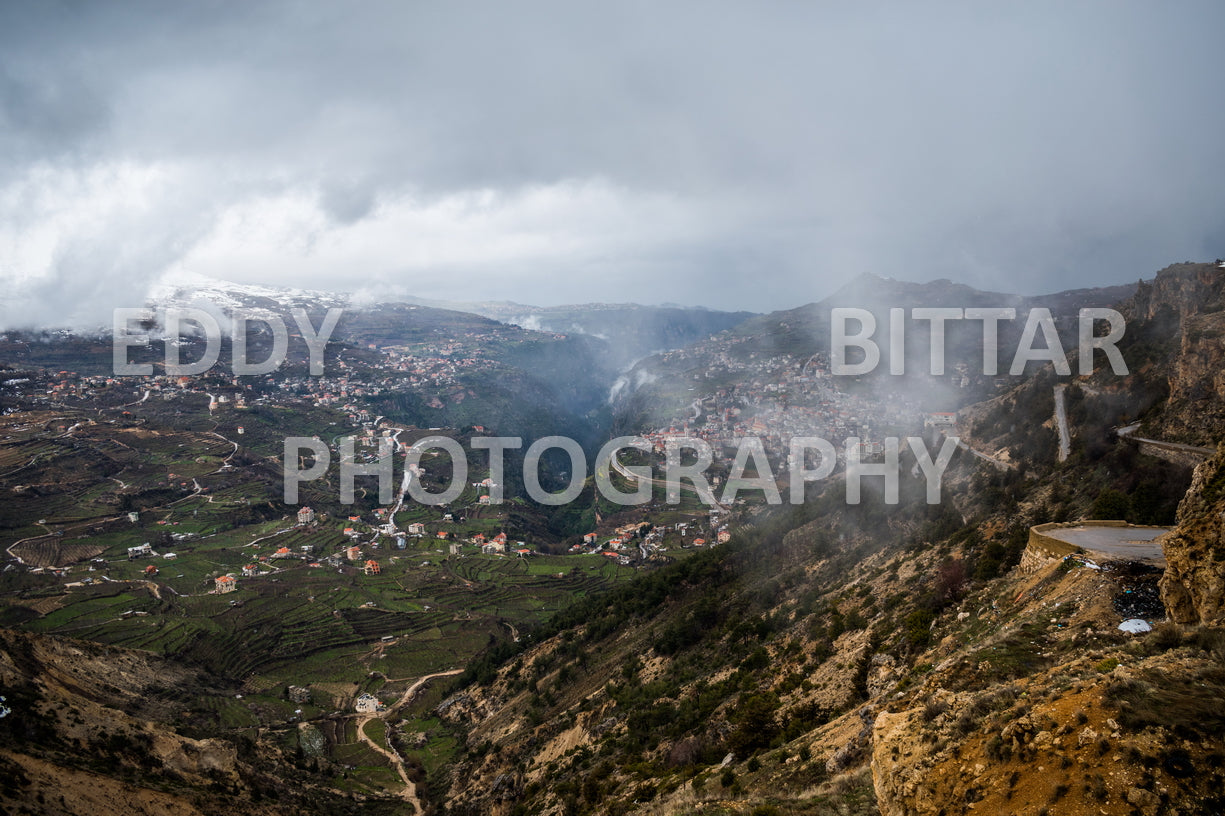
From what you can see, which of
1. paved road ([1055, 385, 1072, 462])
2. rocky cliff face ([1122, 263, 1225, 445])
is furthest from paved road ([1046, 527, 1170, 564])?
paved road ([1055, 385, 1072, 462])

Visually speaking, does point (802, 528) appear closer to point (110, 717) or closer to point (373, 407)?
point (110, 717)

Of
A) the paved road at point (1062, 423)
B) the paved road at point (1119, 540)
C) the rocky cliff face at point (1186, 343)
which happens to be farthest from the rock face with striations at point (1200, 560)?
the paved road at point (1062, 423)

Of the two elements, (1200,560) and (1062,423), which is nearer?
(1200,560)

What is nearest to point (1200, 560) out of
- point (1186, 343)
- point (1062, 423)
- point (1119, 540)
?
point (1119, 540)

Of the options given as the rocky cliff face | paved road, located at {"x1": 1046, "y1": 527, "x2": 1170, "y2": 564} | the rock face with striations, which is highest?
the rocky cliff face

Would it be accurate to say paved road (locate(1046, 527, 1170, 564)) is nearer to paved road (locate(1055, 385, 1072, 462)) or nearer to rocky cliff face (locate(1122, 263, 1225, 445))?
rocky cliff face (locate(1122, 263, 1225, 445))

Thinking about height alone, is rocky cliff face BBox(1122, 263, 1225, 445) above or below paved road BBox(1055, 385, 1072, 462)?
above

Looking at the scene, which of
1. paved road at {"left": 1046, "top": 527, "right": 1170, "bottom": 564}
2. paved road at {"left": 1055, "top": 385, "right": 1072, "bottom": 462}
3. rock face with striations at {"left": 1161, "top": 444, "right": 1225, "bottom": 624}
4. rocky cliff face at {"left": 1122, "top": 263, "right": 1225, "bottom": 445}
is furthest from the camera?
paved road at {"left": 1055, "top": 385, "right": 1072, "bottom": 462}

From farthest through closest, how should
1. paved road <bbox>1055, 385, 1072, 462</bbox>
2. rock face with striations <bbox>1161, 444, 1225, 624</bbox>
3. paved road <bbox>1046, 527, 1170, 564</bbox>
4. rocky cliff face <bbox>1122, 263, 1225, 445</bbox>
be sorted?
paved road <bbox>1055, 385, 1072, 462</bbox> → rocky cliff face <bbox>1122, 263, 1225, 445</bbox> → paved road <bbox>1046, 527, 1170, 564</bbox> → rock face with striations <bbox>1161, 444, 1225, 624</bbox>

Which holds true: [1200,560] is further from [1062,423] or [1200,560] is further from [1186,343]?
[1062,423]
